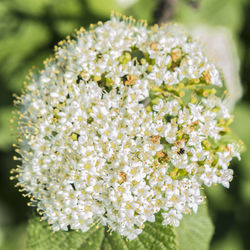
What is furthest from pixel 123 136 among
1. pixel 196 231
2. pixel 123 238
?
pixel 196 231

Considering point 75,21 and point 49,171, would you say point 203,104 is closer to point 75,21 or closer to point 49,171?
point 49,171

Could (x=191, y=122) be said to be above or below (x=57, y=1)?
below

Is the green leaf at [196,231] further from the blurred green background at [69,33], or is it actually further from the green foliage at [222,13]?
the green foliage at [222,13]

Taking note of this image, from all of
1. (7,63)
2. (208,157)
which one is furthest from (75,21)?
(208,157)

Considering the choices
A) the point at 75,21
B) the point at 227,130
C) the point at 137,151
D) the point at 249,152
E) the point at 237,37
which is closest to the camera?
the point at 137,151

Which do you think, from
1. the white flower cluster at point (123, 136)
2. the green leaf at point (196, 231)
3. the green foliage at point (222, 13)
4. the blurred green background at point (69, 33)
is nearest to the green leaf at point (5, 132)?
the blurred green background at point (69, 33)

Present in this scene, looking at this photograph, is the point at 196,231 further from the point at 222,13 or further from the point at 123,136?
the point at 222,13
